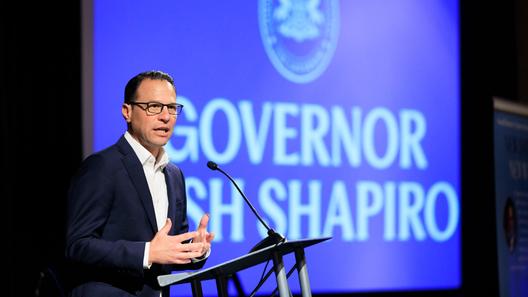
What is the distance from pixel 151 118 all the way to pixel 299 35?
Answer: 2.32 m

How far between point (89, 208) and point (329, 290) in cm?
254

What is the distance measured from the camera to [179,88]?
419cm

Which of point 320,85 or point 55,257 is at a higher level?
point 320,85

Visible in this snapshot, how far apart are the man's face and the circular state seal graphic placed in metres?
2.08

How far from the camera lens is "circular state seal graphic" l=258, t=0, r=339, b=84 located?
14.9 feet

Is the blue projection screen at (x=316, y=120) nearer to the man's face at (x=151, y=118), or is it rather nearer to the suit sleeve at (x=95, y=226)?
the man's face at (x=151, y=118)

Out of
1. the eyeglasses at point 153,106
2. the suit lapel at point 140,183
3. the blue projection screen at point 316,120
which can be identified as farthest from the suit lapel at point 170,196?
the blue projection screen at point 316,120

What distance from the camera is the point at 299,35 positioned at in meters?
4.67

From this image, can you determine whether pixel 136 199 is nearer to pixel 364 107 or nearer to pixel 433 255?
pixel 364 107

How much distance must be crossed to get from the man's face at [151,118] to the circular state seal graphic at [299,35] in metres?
2.08

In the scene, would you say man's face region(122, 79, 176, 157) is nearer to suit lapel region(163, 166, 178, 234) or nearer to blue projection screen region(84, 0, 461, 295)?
suit lapel region(163, 166, 178, 234)

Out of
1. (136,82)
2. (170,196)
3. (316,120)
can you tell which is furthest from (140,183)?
(316,120)

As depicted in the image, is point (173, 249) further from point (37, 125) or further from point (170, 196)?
point (37, 125)

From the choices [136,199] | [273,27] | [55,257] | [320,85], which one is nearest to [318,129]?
[320,85]
